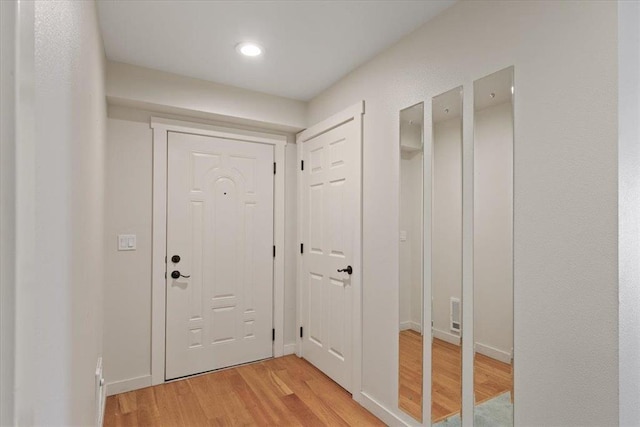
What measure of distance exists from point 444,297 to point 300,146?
6.78 feet

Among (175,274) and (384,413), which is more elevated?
(175,274)

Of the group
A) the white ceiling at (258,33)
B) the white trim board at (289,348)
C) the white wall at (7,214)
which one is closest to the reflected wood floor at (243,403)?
the white trim board at (289,348)

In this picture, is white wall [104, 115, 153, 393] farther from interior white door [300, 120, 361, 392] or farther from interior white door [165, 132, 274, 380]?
interior white door [300, 120, 361, 392]

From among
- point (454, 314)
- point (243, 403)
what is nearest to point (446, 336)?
point (454, 314)

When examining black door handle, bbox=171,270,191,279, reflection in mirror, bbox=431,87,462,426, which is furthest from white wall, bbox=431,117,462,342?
black door handle, bbox=171,270,191,279

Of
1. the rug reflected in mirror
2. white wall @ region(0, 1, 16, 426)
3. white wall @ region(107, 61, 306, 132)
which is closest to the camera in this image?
white wall @ region(0, 1, 16, 426)

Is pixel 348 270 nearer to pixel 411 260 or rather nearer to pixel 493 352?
pixel 411 260

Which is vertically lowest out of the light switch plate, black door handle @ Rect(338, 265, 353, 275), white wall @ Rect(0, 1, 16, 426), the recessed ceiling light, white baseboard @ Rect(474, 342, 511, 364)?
white baseboard @ Rect(474, 342, 511, 364)

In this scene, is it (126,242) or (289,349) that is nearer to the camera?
(126,242)

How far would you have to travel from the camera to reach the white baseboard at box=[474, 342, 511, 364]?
5.10ft

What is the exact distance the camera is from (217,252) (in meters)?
3.02

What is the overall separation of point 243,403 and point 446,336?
61.2 inches

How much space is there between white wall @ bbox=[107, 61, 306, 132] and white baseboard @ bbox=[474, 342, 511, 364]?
7.83ft

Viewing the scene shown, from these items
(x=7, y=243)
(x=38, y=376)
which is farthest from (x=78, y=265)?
(x=7, y=243)
